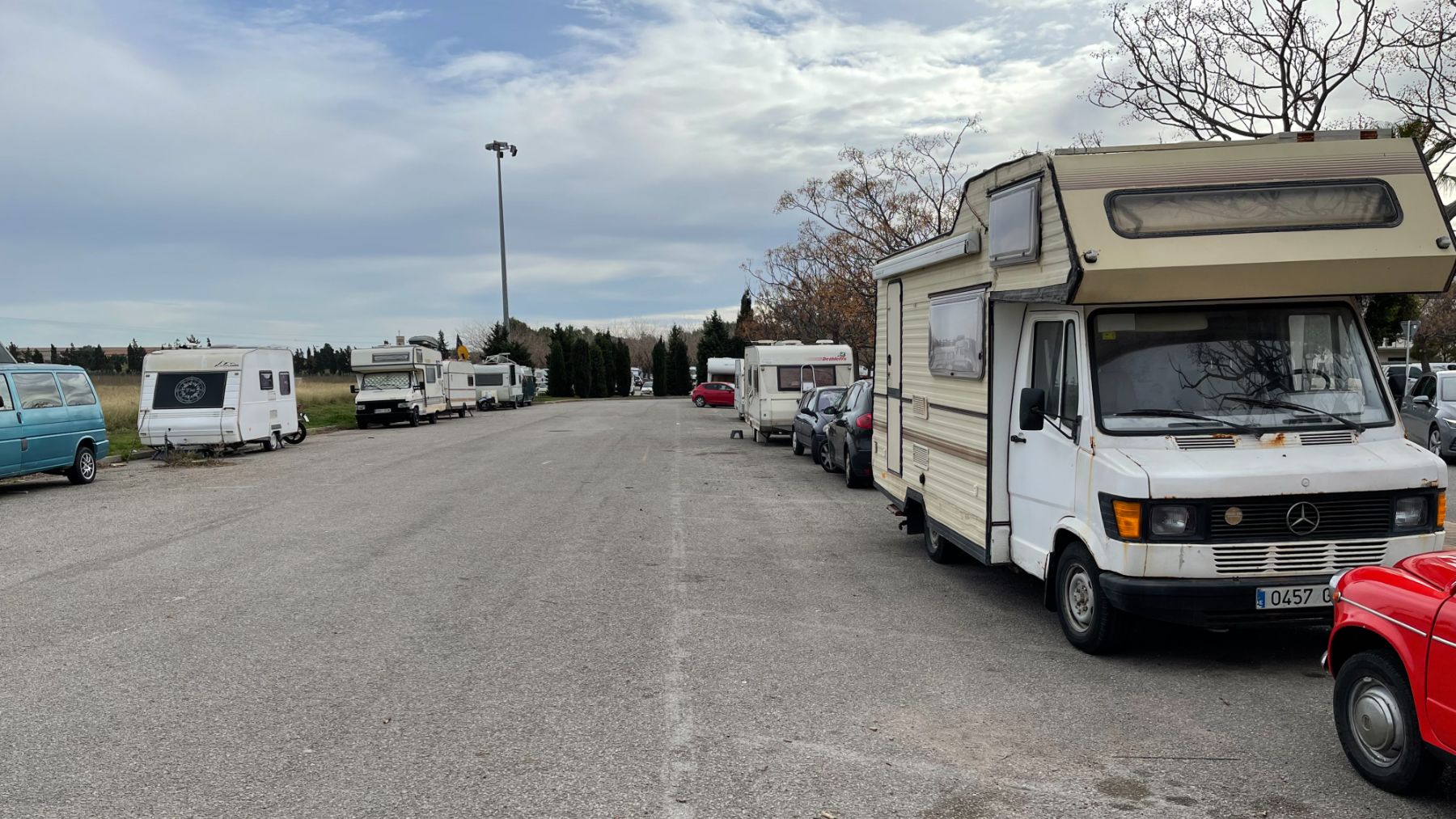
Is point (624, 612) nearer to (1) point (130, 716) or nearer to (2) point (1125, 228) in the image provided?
(1) point (130, 716)

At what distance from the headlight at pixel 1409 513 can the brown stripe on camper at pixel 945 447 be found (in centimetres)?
258

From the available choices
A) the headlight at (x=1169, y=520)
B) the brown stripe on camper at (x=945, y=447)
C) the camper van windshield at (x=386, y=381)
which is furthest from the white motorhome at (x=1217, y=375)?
the camper van windshield at (x=386, y=381)

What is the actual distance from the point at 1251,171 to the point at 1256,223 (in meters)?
0.36

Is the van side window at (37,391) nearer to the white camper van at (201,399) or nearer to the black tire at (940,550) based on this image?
the white camper van at (201,399)

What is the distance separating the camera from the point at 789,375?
79.8ft

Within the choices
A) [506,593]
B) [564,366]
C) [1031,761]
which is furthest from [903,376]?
[564,366]

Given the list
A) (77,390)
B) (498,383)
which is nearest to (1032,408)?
(77,390)

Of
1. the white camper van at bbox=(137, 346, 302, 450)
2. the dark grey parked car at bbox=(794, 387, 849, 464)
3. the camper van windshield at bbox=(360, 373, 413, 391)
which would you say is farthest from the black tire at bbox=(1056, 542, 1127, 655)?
the camper van windshield at bbox=(360, 373, 413, 391)

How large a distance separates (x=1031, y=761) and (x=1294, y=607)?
2037mm

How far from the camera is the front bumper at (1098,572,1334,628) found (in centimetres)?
549

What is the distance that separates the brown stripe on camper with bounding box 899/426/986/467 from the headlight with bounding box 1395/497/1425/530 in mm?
2577

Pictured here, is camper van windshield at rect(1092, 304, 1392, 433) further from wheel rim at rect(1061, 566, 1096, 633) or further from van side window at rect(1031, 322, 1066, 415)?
wheel rim at rect(1061, 566, 1096, 633)

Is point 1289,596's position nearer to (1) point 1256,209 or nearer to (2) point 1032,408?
(2) point 1032,408

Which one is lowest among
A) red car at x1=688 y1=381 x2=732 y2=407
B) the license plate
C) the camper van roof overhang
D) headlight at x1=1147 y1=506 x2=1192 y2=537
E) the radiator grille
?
red car at x1=688 y1=381 x2=732 y2=407
